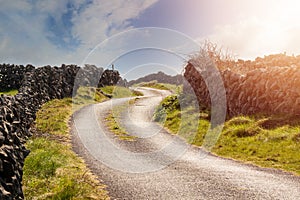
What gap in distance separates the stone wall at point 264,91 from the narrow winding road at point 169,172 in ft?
22.2

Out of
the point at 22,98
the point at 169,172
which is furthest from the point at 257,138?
the point at 22,98

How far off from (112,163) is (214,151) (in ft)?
22.4

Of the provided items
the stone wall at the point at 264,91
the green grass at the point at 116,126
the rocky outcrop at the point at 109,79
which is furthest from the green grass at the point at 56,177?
the rocky outcrop at the point at 109,79

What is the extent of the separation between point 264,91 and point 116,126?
13119 mm

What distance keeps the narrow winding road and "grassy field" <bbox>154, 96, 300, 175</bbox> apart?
4.17 ft

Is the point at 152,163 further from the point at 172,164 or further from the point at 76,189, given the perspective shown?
the point at 76,189

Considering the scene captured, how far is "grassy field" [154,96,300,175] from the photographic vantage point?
50.5 feet

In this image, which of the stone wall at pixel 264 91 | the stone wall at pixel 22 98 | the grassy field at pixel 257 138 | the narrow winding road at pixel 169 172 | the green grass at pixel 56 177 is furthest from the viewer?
the stone wall at pixel 264 91

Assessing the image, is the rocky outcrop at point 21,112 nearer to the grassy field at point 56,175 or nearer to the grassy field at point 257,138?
the grassy field at point 56,175

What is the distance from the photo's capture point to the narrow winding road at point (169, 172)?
10.6 m

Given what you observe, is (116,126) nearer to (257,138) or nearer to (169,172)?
(257,138)

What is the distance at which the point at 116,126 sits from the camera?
27031 millimetres

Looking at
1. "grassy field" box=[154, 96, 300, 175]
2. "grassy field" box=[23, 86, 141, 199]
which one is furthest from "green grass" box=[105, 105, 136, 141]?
"grassy field" box=[154, 96, 300, 175]

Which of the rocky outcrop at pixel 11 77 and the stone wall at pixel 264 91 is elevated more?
the rocky outcrop at pixel 11 77
